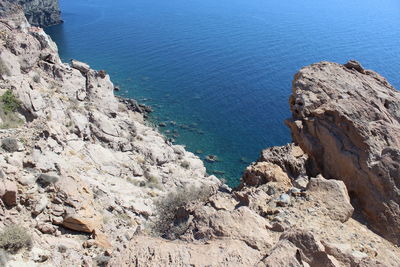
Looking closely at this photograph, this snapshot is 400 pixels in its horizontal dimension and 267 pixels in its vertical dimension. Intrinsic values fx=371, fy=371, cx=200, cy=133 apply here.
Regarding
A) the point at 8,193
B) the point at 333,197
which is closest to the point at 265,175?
the point at 333,197

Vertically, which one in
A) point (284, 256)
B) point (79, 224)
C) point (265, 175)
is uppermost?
point (284, 256)

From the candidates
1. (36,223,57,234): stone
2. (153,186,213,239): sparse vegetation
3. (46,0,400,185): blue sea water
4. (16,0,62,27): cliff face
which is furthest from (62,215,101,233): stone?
(16,0,62,27): cliff face

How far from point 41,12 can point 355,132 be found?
10933 cm

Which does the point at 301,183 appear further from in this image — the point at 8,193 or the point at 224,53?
the point at 224,53

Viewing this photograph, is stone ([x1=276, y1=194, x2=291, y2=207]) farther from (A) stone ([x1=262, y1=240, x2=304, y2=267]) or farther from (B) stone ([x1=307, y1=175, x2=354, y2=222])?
(A) stone ([x1=262, y1=240, x2=304, y2=267])

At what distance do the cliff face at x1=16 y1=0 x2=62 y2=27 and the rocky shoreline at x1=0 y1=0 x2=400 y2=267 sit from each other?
86444 millimetres

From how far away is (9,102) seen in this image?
83.7 feet

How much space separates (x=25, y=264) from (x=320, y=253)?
362 inches

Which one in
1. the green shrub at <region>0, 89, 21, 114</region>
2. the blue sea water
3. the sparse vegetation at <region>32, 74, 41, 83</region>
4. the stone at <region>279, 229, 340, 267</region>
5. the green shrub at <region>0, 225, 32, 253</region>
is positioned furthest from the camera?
the blue sea water

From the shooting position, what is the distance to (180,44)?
82.4 meters

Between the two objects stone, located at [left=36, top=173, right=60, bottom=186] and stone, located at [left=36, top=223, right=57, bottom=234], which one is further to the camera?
stone, located at [left=36, top=173, right=60, bottom=186]

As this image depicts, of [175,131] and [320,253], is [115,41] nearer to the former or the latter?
[175,131]

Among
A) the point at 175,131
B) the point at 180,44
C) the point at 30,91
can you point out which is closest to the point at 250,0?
the point at 180,44

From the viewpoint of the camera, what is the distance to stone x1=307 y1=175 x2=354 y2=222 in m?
12.4
